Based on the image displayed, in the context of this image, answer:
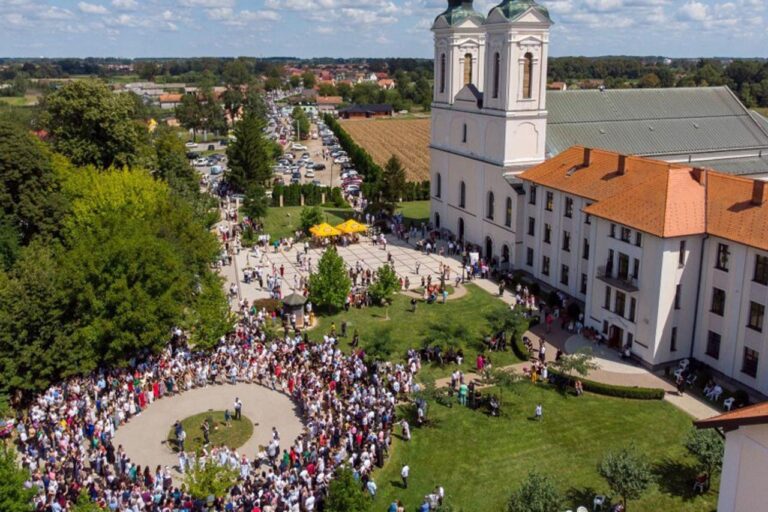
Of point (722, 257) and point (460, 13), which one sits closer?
point (722, 257)

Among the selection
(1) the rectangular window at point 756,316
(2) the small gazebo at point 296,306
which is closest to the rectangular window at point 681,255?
(1) the rectangular window at point 756,316

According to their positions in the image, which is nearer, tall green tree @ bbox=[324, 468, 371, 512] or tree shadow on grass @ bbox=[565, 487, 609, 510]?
tall green tree @ bbox=[324, 468, 371, 512]

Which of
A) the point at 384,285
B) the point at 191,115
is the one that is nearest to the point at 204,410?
the point at 384,285

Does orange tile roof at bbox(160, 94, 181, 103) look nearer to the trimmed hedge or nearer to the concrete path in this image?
the concrete path

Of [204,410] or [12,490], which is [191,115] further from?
[12,490]

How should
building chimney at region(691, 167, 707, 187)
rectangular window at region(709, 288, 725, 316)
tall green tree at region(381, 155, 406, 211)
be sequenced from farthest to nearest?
tall green tree at region(381, 155, 406, 211), building chimney at region(691, 167, 707, 187), rectangular window at region(709, 288, 725, 316)

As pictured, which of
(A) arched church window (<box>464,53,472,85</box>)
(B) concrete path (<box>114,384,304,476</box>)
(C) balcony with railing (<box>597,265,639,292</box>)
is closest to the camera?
(B) concrete path (<box>114,384,304,476</box>)

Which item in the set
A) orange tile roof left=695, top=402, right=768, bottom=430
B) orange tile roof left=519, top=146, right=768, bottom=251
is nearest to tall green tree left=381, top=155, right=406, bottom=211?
orange tile roof left=519, top=146, right=768, bottom=251
